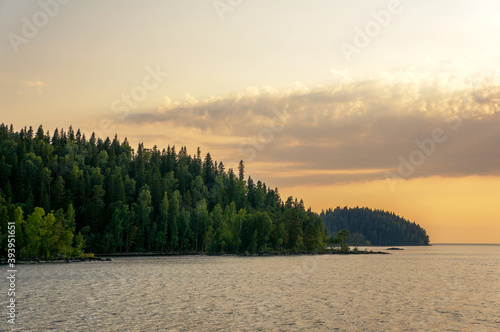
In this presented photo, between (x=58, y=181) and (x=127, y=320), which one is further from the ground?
(x=58, y=181)

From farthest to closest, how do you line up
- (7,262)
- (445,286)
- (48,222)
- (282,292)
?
(48,222), (7,262), (445,286), (282,292)

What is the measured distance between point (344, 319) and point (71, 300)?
35005 mm

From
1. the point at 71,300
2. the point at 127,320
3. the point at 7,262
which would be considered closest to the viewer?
the point at 127,320

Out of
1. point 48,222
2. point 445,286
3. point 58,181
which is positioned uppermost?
point 58,181

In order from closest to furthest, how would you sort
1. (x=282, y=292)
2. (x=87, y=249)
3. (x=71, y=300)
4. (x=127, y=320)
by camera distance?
(x=127, y=320) < (x=71, y=300) < (x=282, y=292) < (x=87, y=249)

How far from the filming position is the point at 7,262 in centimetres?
12888

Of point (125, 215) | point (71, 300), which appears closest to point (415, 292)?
point (71, 300)

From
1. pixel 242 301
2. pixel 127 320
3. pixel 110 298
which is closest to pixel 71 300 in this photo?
pixel 110 298

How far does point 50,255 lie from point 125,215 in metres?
51.8

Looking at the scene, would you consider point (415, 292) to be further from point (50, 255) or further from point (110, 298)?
point (50, 255)

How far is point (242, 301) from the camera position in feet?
196

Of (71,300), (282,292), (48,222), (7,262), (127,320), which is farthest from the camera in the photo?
(48,222)

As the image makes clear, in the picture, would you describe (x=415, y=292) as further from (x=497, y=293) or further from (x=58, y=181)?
(x=58, y=181)

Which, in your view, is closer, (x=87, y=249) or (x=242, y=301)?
(x=242, y=301)
